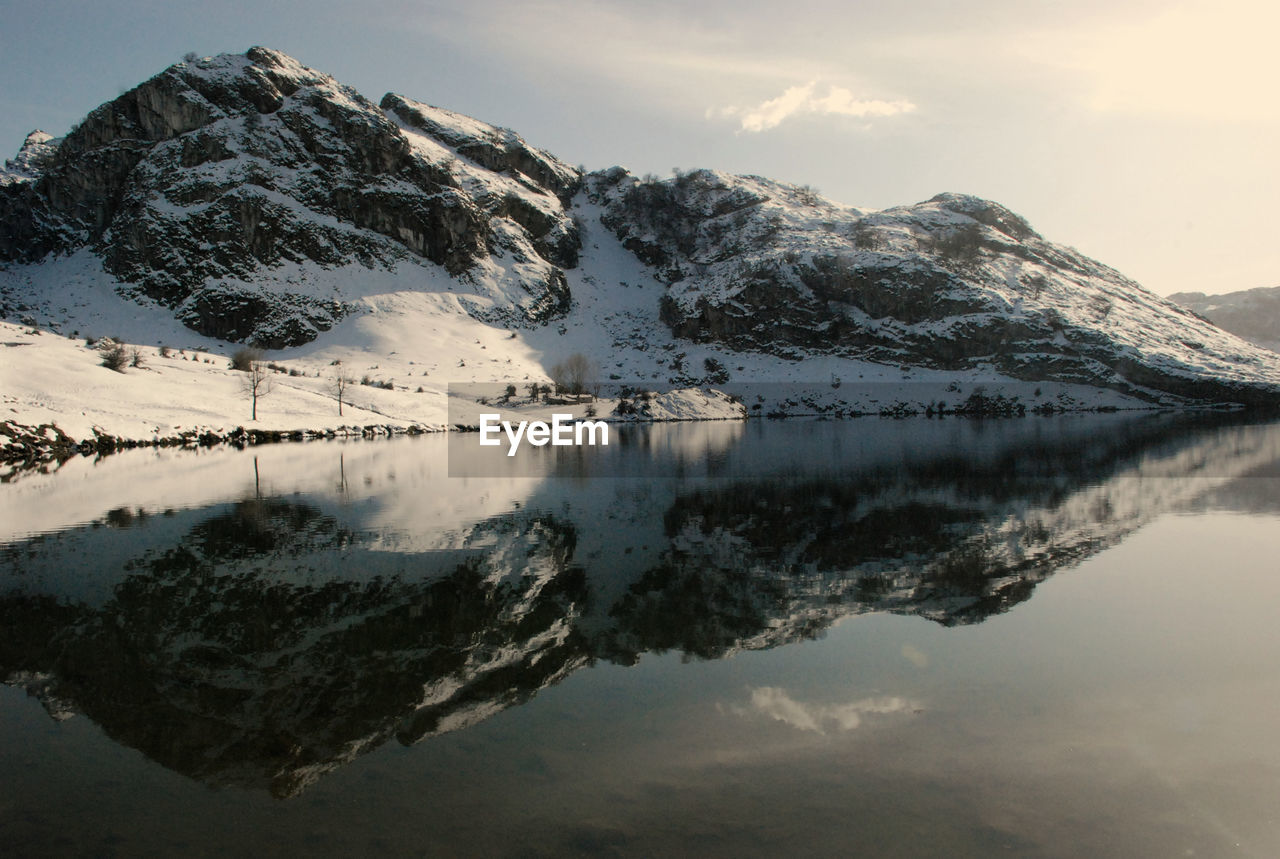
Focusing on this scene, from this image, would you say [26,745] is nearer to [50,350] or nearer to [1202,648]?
[1202,648]

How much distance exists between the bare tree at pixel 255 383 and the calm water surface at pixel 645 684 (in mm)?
39156

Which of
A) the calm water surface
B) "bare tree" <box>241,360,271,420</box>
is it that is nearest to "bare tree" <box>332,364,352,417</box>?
"bare tree" <box>241,360,271,420</box>

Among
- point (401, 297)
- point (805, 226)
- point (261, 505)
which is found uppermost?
point (805, 226)

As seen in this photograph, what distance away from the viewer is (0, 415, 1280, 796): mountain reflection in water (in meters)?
7.69

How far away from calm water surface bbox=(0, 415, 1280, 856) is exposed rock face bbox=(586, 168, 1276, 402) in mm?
104843

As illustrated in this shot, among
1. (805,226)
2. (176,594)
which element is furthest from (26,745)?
(805,226)

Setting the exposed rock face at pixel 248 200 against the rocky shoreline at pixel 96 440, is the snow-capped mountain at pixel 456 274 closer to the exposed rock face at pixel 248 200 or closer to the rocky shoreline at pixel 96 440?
the exposed rock face at pixel 248 200

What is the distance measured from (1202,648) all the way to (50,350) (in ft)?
215

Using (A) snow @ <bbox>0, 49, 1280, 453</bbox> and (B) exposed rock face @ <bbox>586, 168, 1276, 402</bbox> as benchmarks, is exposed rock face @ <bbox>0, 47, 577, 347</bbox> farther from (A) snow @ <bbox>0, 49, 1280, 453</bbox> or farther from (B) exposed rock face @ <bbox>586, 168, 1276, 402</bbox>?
(B) exposed rock face @ <bbox>586, 168, 1276, 402</bbox>

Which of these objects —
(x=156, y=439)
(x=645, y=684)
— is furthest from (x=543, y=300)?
(x=645, y=684)

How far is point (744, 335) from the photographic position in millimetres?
123500

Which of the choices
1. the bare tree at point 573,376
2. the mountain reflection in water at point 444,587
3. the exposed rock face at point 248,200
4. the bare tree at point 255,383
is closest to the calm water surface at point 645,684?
the mountain reflection in water at point 444,587

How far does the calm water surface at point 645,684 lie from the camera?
552cm

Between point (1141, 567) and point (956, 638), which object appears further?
point (1141, 567)
